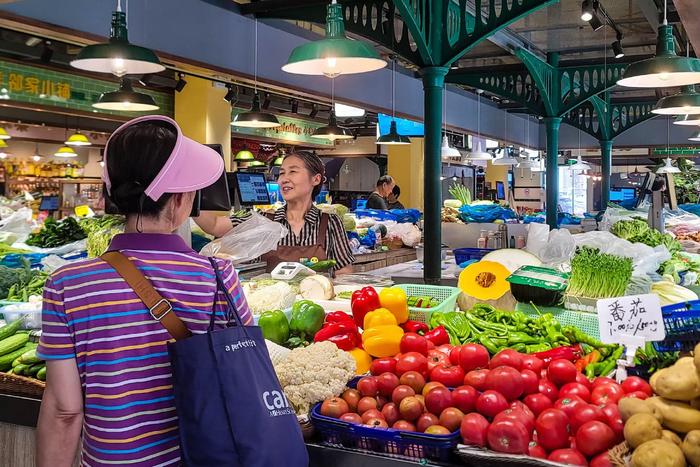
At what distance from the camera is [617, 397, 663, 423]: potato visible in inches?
68.2

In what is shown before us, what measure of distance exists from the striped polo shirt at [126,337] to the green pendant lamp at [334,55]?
2329mm

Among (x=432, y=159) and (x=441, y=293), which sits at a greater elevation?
(x=432, y=159)

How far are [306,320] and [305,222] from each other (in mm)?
1890

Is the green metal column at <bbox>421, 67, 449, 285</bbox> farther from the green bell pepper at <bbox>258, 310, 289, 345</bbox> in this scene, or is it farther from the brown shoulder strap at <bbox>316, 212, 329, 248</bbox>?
the green bell pepper at <bbox>258, 310, 289, 345</bbox>

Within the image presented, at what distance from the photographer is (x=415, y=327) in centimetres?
281

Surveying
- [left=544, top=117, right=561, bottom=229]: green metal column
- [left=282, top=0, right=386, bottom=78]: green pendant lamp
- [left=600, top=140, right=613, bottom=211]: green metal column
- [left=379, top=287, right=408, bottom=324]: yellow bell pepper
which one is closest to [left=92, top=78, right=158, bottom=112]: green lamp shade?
[left=282, top=0, right=386, bottom=78]: green pendant lamp

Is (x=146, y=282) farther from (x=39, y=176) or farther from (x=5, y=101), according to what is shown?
(x=39, y=176)

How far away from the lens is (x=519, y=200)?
2691 centimetres

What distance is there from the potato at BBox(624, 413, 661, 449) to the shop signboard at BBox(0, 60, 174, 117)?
10677 mm

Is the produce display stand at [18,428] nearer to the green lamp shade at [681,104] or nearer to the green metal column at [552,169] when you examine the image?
the green lamp shade at [681,104]

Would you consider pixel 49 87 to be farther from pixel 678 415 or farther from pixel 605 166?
pixel 605 166

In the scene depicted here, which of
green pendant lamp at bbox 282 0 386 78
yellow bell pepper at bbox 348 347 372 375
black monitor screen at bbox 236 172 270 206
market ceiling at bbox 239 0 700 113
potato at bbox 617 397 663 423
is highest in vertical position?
market ceiling at bbox 239 0 700 113

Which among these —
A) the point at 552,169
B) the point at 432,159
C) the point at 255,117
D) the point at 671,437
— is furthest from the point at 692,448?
the point at 552,169

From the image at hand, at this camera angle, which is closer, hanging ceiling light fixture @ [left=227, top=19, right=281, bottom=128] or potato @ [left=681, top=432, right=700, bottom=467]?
potato @ [left=681, top=432, right=700, bottom=467]
